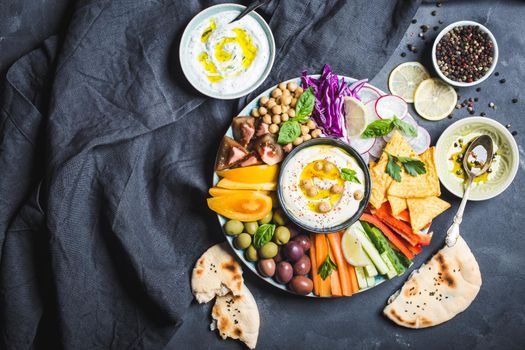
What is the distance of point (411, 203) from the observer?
10.5ft

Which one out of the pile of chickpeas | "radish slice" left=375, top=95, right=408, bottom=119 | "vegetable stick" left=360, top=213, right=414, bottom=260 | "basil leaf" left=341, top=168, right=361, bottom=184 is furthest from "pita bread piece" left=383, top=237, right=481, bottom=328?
the pile of chickpeas

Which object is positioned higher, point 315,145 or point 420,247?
point 315,145

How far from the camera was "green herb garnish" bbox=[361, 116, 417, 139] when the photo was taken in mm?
3121

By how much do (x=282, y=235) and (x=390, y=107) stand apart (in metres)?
1.09

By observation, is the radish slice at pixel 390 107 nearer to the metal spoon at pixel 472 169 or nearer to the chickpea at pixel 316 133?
the chickpea at pixel 316 133

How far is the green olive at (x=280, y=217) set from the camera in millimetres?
3158

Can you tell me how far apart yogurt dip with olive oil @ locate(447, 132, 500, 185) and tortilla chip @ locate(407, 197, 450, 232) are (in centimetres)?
24

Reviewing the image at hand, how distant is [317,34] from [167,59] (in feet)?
3.30

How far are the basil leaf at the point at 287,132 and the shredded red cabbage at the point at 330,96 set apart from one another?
245 mm

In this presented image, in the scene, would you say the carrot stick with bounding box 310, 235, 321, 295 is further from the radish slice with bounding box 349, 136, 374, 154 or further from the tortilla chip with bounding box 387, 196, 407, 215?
the radish slice with bounding box 349, 136, 374, 154

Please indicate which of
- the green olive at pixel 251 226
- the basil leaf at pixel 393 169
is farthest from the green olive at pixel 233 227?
the basil leaf at pixel 393 169

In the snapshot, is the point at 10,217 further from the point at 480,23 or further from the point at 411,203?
the point at 480,23

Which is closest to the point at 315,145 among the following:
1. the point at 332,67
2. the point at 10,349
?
the point at 332,67

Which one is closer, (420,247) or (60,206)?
(60,206)
